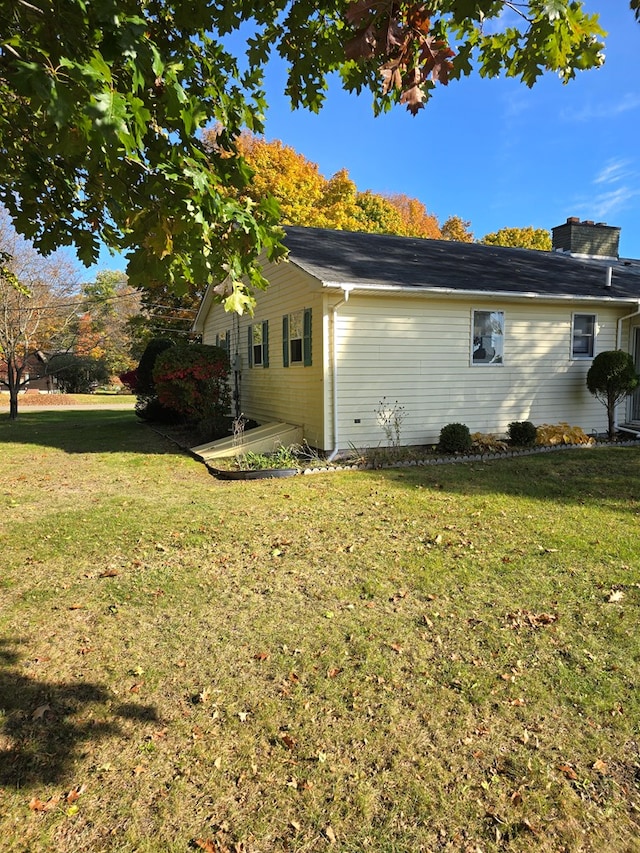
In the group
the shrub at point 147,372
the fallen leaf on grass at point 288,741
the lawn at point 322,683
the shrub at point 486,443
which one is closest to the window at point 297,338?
the shrub at point 486,443

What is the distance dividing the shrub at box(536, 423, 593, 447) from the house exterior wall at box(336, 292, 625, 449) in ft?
1.79

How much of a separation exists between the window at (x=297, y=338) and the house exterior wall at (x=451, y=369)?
3.03 ft

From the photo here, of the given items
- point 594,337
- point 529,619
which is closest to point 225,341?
point 594,337

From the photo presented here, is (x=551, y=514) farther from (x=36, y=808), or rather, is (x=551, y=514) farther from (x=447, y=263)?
(x=447, y=263)

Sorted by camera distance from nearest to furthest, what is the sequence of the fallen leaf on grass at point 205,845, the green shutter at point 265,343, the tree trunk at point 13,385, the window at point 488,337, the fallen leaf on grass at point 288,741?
the fallen leaf on grass at point 205,845, the fallen leaf on grass at point 288,741, the window at point 488,337, the green shutter at point 265,343, the tree trunk at point 13,385

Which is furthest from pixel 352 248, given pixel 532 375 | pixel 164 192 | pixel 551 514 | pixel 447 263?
pixel 164 192

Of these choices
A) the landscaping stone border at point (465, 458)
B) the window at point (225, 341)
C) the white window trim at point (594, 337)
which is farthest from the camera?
the window at point (225, 341)

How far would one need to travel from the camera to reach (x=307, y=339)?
1027 cm

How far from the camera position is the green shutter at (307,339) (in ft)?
33.5

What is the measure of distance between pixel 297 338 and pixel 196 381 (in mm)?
3111

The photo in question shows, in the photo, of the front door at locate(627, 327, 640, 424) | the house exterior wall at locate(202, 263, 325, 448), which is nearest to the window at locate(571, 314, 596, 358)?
the front door at locate(627, 327, 640, 424)

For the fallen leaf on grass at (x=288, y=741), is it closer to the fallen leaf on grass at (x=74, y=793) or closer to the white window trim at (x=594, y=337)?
the fallen leaf on grass at (x=74, y=793)

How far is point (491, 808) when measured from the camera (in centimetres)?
217

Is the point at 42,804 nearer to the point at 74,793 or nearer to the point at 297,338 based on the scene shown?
the point at 74,793
